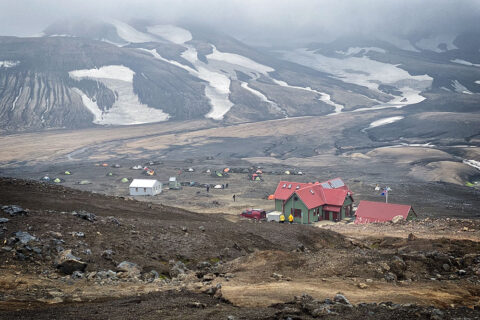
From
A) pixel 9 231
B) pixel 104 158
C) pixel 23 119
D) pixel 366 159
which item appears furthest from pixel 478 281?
pixel 23 119

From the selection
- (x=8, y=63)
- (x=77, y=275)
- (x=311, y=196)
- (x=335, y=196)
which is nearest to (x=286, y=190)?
(x=311, y=196)

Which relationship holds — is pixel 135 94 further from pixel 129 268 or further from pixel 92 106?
pixel 129 268

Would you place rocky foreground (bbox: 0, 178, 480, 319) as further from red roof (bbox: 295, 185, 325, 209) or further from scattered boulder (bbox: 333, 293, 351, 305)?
red roof (bbox: 295, 185, 325, 209)

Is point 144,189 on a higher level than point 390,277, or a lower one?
lower

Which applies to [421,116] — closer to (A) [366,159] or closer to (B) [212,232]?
(A) [366,159]

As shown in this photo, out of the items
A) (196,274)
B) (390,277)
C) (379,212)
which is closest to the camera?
(390,277)

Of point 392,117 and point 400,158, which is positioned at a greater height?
point 392,117

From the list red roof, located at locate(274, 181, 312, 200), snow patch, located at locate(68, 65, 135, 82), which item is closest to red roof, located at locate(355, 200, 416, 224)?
red roof, located at locate(274, 181, 312, 200)
